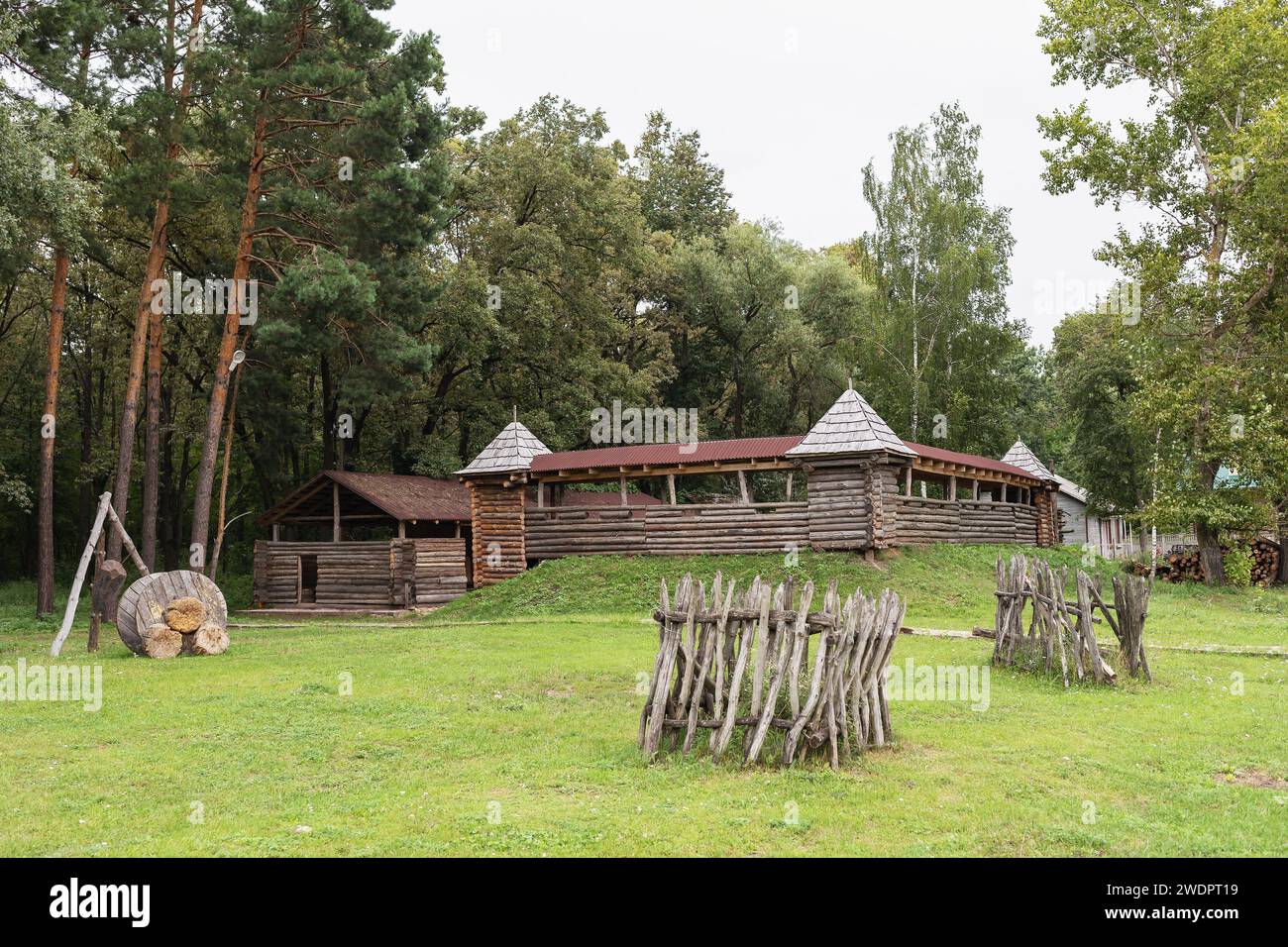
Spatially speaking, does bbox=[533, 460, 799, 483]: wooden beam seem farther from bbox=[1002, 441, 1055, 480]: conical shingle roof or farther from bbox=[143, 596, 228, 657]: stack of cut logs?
bbox=[1002, 441, 1055, 480]: conical shingle roof

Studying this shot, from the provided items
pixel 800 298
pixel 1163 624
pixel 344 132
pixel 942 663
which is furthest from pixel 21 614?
pixel 800 298

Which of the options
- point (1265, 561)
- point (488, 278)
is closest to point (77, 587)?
point (488, 278)

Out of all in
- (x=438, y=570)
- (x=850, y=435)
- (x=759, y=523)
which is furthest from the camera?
(x=438, y=570)

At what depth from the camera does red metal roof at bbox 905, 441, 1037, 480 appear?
27.4m

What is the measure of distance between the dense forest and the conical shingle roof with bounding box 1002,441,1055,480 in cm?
342

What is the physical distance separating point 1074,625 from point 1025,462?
24.0 m

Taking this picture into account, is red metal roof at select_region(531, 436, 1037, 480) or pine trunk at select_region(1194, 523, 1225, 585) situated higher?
red metal roof at select_region(531, 436, 1037, 480)

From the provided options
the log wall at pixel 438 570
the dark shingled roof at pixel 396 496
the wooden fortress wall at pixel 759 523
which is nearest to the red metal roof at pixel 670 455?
the wooden fortress wall at pixel 759 523

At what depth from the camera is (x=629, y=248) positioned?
39531 mm

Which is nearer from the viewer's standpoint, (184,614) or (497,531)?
(184,614)

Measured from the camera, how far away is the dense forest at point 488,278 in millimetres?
23562

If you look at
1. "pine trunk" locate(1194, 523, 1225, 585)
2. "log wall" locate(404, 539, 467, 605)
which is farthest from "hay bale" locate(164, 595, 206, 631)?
"pine trunk" locate(1194, 523, 1225, 585)

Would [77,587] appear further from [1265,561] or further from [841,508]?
[1265,561]

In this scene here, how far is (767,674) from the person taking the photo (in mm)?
8570
